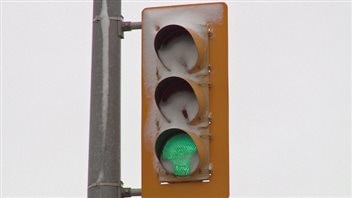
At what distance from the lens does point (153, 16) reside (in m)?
8.79

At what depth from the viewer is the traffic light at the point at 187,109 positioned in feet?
27.1

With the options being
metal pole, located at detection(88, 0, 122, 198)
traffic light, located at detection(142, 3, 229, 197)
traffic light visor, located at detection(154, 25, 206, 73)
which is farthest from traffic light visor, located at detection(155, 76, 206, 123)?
metal pole, located at detection(88, 0, 122, 198)

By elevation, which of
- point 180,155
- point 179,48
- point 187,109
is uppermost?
point 179,48

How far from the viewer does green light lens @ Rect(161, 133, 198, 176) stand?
8.27 meters

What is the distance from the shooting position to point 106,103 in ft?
28.6

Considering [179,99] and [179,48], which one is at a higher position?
[179,48]

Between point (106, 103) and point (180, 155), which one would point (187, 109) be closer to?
point (180, 155)

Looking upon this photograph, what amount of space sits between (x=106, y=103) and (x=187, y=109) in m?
0.64

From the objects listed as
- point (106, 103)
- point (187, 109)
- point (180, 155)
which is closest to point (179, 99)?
point (187, 109)

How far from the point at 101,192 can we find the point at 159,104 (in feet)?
2.18

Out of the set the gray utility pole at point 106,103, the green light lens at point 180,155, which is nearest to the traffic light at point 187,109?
the green light lens at point 180,155

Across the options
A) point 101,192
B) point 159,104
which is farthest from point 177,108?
point 101,192

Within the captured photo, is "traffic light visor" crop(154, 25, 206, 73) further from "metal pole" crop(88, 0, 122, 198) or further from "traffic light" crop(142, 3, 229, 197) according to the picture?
"metal pole" crop(88, 0, 122, 198)

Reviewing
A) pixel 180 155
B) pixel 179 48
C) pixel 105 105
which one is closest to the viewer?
pixel 180 155
